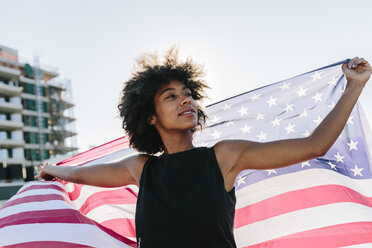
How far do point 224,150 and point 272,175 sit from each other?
1.11 m

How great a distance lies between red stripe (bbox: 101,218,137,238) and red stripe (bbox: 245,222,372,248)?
1222 mm

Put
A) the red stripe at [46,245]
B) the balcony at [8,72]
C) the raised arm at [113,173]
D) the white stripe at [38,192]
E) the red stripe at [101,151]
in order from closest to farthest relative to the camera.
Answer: the red stripe at [46,245] → the raised arm at [113,173] → the white stripe at [38,192] → the red stripe at [101,151] → the balcony at [8,72]

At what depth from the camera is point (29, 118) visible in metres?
50.3

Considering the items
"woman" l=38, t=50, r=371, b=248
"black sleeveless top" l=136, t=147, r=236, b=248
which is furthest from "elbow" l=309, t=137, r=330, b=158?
"black sleeveless top" l=136, t=147, r=236, b=248

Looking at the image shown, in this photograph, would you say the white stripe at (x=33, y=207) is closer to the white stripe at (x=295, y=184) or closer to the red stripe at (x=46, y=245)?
the red stripe at (x=46, y=245)

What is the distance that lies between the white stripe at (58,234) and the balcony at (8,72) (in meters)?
50.1

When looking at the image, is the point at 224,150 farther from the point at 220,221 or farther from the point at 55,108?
the point at 55,108

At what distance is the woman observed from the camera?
2152 mm

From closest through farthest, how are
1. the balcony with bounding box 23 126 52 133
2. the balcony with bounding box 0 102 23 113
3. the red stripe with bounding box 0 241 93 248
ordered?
the red stripe with bounding box 0 241 93 248, the balcony with bounding box 0 102 23 113, the balcony with bounding box 23 126 52 133

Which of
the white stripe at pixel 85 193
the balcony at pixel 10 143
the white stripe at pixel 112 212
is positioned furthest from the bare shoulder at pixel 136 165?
the balcony at pixel 10 143

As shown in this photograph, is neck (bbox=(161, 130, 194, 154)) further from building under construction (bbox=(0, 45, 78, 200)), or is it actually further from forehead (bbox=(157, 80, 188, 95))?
building under construction (bbox=(0, 45, 78, 200))

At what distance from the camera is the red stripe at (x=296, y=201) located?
3.02 meters

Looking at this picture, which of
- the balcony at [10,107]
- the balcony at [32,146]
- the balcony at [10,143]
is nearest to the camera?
the balcony at [10,143]

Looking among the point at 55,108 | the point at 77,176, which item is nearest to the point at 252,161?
the point at 77,176
